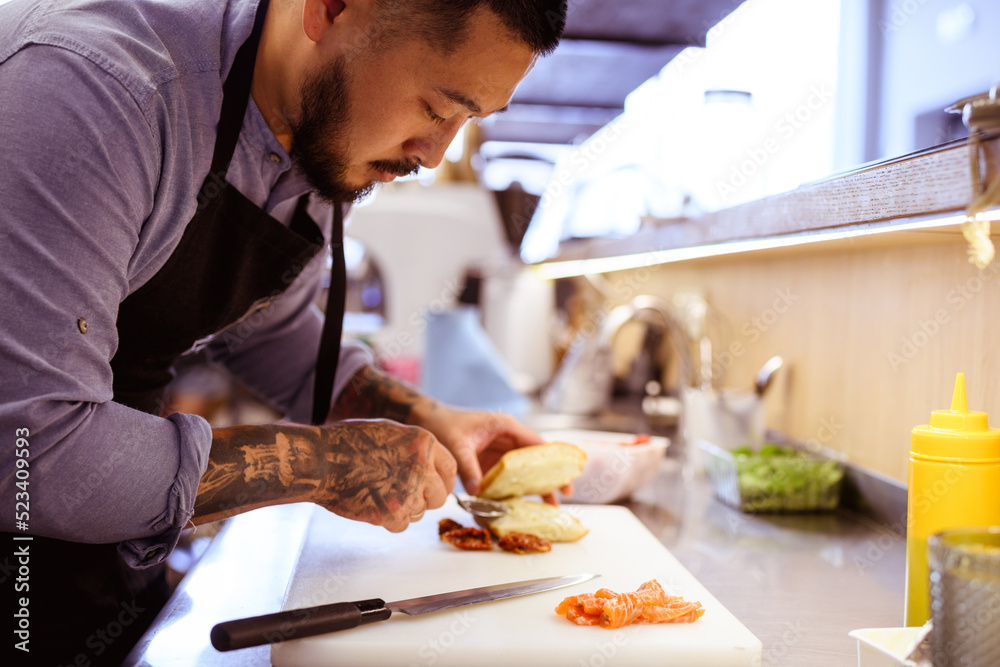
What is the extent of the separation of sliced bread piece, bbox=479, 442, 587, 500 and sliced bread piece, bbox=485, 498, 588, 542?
45mm

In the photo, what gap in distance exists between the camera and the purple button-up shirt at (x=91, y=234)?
0.66 m

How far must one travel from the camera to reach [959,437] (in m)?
0.67

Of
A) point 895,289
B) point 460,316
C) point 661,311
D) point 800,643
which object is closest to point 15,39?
point 800,643

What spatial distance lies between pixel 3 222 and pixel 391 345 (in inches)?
99.4

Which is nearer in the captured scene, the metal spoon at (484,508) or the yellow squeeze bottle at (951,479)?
the yellow squeeze bottle at (951,479)

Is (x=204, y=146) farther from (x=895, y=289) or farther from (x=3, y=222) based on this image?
(x=895, y=289)

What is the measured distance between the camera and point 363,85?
98 centimetres

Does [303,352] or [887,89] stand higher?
[887,89]

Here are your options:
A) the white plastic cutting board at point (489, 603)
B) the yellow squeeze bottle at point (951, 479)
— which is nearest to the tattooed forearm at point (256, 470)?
the white plastic cutting board at point (489, 603)

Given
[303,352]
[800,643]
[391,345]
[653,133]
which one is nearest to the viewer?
[800,643]

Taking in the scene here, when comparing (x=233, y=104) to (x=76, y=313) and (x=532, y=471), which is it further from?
(x=532, y=471)

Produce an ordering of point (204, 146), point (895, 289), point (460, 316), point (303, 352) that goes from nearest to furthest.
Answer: point (204, 146) → point (895, 289) → point (303, 352) → point (460, 316)

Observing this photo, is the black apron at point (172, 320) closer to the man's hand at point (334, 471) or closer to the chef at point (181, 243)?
the chef at point (181, 243)

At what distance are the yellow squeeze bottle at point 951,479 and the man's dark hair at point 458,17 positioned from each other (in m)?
0.60
